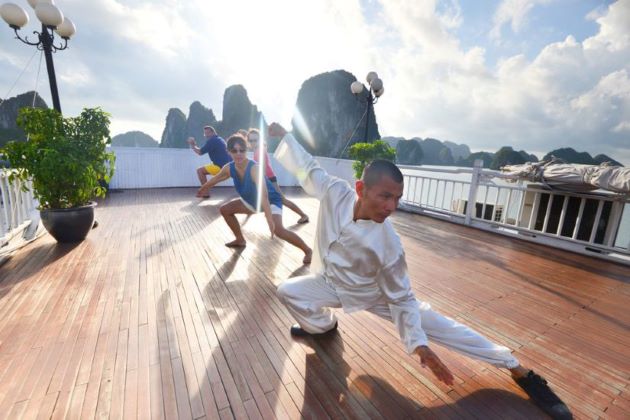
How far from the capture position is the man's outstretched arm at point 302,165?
191 cm

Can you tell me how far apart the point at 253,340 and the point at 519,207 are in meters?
5.05

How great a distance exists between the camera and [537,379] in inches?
59.6

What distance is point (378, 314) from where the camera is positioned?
1.81m

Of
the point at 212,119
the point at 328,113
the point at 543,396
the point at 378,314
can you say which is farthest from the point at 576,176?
the point at 212,119

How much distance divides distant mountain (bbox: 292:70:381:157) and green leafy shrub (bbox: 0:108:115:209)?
55.8 m

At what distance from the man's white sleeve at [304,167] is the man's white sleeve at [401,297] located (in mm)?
660

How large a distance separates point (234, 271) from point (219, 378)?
154 centimetres

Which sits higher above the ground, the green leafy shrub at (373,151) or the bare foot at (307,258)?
the green leafy shrub at (373,151)

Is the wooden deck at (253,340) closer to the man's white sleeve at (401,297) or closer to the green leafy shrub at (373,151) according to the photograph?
the man's white sleeve at (401,297)

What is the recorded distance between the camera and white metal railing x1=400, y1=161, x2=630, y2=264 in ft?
13.3

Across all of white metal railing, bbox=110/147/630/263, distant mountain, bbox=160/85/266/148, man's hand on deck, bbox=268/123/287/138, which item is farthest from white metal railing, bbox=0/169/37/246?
distant mountain, bbox=160/85/266/148

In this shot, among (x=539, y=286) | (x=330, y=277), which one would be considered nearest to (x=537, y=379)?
(x=330, y=277)

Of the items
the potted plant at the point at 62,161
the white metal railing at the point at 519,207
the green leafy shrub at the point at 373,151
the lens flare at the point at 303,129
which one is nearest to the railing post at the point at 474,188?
the white metal railing at the point at 519,207

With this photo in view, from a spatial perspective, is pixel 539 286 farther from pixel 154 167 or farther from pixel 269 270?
pixel 154 167
